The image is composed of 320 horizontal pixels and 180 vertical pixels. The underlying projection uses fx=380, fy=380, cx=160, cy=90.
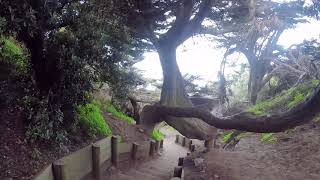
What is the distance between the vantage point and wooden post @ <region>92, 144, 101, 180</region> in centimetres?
803

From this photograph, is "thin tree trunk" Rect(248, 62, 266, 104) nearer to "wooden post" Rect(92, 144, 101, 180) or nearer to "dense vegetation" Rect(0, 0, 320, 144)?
"dense vegetation" Rect(0, 0, 320, 144)

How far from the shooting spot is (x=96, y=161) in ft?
26.7

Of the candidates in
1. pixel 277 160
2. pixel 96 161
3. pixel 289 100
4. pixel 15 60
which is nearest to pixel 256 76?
pixel 289 100

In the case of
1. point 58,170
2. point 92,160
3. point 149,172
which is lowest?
point 149,172

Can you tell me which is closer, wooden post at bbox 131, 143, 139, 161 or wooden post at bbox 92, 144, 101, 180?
wooden post at bbox 92, 144, 101, 180

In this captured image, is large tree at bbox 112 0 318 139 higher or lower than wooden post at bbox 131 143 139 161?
higher

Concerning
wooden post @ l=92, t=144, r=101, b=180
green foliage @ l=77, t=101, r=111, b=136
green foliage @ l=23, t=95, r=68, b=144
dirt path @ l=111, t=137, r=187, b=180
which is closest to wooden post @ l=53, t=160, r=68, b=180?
green foliage @ l=23, t=95, r=68, b=144

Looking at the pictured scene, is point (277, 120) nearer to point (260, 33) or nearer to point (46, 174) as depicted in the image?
A: point (46, 174)

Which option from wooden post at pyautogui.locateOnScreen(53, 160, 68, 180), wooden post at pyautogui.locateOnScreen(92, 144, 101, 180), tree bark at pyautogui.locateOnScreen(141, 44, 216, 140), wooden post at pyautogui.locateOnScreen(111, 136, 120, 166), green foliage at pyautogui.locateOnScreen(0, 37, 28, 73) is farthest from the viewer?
tree bark at pyautogui.locateOnScreen(141, 44, 216, 140)

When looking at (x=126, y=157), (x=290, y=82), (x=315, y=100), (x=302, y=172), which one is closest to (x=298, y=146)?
(x=302, y=172)

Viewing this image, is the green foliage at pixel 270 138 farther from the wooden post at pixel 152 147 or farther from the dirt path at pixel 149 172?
the wooden post at pixel 152 147

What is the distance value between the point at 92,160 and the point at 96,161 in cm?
10

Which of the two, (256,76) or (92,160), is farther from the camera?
(256,76)

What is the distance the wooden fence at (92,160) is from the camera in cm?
629
